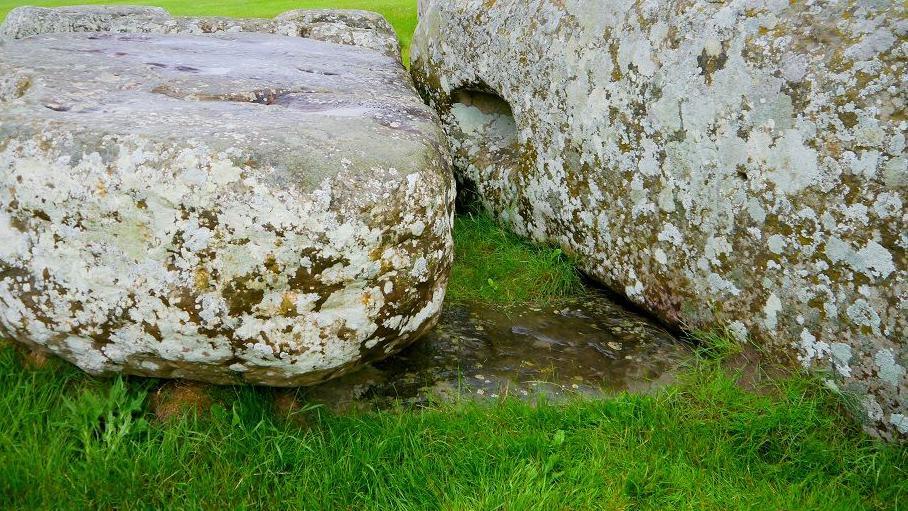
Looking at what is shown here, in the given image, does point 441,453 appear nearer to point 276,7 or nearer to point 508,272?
point 508,272

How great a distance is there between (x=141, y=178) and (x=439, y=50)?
11.6 feet

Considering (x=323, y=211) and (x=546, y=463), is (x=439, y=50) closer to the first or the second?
(x=323, y=211)

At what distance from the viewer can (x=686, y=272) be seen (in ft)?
12.8

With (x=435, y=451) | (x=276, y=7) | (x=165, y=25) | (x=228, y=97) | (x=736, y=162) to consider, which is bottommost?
(x=435, y=451)

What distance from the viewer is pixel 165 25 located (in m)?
6.65

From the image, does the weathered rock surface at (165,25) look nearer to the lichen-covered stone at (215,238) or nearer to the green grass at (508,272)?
the green grass at (508,272)

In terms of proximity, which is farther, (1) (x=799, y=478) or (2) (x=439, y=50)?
(2) (x=439, y=50)

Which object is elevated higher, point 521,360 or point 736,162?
point 736,162

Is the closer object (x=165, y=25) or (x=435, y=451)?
(x=435, y=451)

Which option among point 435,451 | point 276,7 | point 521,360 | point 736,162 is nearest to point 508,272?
point 521,360

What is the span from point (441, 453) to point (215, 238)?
134cm

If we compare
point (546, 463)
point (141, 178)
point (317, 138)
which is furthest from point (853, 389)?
point (141, 178)

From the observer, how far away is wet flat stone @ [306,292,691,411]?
3.60 m

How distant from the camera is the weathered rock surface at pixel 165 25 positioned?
261 inches
